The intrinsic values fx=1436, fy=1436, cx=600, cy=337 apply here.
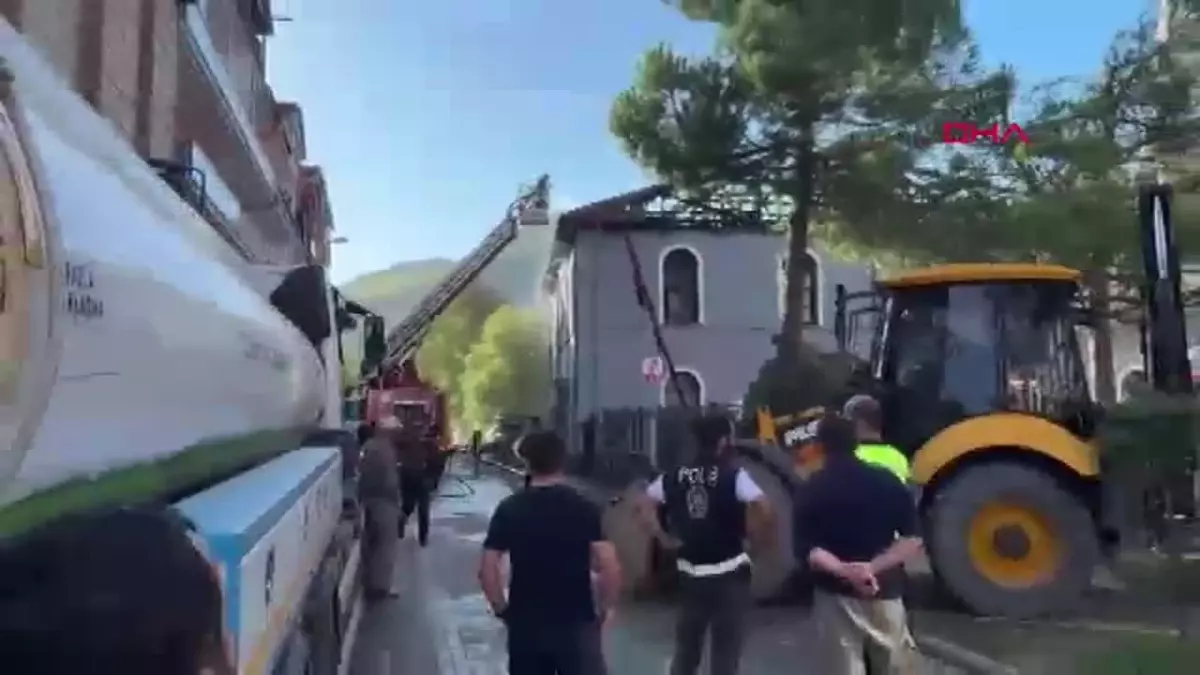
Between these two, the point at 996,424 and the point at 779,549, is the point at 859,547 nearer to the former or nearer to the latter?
the point at 779,549

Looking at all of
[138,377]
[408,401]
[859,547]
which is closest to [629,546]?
[859,547]

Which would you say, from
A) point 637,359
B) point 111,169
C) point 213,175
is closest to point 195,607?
point 111,169

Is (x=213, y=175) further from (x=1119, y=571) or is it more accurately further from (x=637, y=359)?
(x=1119, y=571)

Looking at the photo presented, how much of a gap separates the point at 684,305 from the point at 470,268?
8.23 m

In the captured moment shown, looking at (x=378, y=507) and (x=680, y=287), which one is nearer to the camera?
(x=378, y=507)

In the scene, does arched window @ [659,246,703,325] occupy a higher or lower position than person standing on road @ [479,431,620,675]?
higher

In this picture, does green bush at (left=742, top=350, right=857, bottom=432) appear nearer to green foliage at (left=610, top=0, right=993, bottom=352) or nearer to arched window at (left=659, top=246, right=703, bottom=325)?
green foliage at (left=610, top=0, right=993, bottom=352)

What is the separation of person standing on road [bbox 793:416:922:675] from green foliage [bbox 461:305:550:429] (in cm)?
7325

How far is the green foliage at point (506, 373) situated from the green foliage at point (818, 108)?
2152 inches

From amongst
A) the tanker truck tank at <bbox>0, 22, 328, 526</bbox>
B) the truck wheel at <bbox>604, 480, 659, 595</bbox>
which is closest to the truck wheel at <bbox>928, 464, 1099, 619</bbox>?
the truck wheel at <bbox>604, 480, 659, 595</bbox>

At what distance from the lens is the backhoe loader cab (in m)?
11.6

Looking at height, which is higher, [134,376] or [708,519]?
[134,376]

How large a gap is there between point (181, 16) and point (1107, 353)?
42.7 feet

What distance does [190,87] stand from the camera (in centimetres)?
2169
